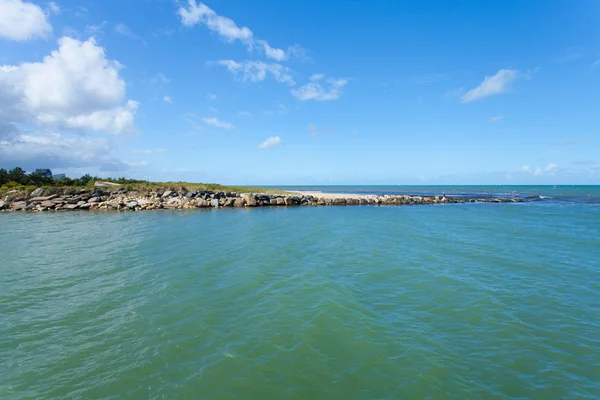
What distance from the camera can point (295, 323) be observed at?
8211 mm

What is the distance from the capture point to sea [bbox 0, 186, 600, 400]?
19.0 ft

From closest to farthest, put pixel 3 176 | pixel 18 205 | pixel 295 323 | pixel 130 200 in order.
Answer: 1. pixel 295 323
2. pixel 18 205
3. pixel 130 200
4. pixel 3 176

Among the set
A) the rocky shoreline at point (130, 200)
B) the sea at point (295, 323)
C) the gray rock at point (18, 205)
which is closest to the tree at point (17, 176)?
the rocky shoreline at point (130, 200)

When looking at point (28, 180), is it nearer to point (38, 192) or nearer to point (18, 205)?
point (38, 192)

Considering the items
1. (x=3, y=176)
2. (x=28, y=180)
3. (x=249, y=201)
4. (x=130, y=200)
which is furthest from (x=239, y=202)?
(x=3, y=176)

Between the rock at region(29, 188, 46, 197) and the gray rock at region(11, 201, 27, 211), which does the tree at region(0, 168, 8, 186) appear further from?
the gray rock at region(11, 201, 27, 211)

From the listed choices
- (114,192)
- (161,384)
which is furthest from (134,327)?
(114,192)

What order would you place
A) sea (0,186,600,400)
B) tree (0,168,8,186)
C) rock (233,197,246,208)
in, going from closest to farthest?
sea (0,186,600,400) → rock (233,197,246,208) → tree (0,168,8,186)

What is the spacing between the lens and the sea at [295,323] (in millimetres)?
5801

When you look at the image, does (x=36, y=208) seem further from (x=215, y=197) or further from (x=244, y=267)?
(x=244, y=267)

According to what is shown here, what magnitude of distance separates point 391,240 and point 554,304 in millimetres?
10565

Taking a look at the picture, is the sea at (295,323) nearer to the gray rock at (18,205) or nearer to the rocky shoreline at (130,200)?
the rocky shoreline at (130,200)

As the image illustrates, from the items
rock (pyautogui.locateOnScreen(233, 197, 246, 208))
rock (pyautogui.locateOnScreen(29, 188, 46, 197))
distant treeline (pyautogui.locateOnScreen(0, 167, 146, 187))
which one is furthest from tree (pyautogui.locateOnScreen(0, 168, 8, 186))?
rock (pyautogui.locateOnScreen(233, 197, 246, 208))

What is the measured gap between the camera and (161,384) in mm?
5645
